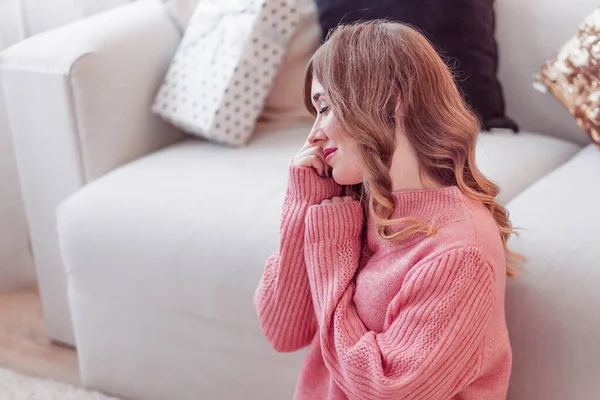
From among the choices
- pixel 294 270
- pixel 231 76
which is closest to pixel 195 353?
pixel 294 270

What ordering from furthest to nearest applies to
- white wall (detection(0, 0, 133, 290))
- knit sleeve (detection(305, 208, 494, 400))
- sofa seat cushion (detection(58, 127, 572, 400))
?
white wall (detection(0, 0, 133, 290)) → sofa seat cushion (detection(58, 127, 572, 400)) → knit sleeve (detection(305, 208, 494, 400))

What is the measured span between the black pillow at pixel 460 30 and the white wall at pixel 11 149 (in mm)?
681

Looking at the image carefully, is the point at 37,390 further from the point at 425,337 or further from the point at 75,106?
the point at 425,337

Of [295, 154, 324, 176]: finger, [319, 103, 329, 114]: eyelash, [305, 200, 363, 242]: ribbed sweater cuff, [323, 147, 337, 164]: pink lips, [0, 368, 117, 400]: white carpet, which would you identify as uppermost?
[319, 103, 329, 114]: eyelash

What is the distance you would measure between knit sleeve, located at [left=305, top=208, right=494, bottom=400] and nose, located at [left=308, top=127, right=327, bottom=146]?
0.21 metres

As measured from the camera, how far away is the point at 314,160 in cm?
105

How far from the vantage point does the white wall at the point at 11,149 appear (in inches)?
80.4

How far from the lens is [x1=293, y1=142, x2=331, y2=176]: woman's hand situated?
1055 millimetres

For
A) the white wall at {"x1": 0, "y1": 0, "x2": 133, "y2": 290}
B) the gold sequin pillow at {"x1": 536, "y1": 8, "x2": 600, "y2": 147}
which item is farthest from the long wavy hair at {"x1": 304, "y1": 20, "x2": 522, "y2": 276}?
the white wall at {"x1": 0, "y1": 0, "x2": 133, "y2": 290}

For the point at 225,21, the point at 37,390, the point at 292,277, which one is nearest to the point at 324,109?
the point at 292,277

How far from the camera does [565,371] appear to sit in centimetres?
108

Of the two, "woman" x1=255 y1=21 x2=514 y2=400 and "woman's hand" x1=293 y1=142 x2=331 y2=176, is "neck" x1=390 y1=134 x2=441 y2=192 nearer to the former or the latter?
"woman" x1=255 y1=21 x2=514 y2=400

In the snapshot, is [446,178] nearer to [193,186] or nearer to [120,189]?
[193,186]

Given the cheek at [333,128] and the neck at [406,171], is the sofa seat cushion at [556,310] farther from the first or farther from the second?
the cheek at [333,128]
